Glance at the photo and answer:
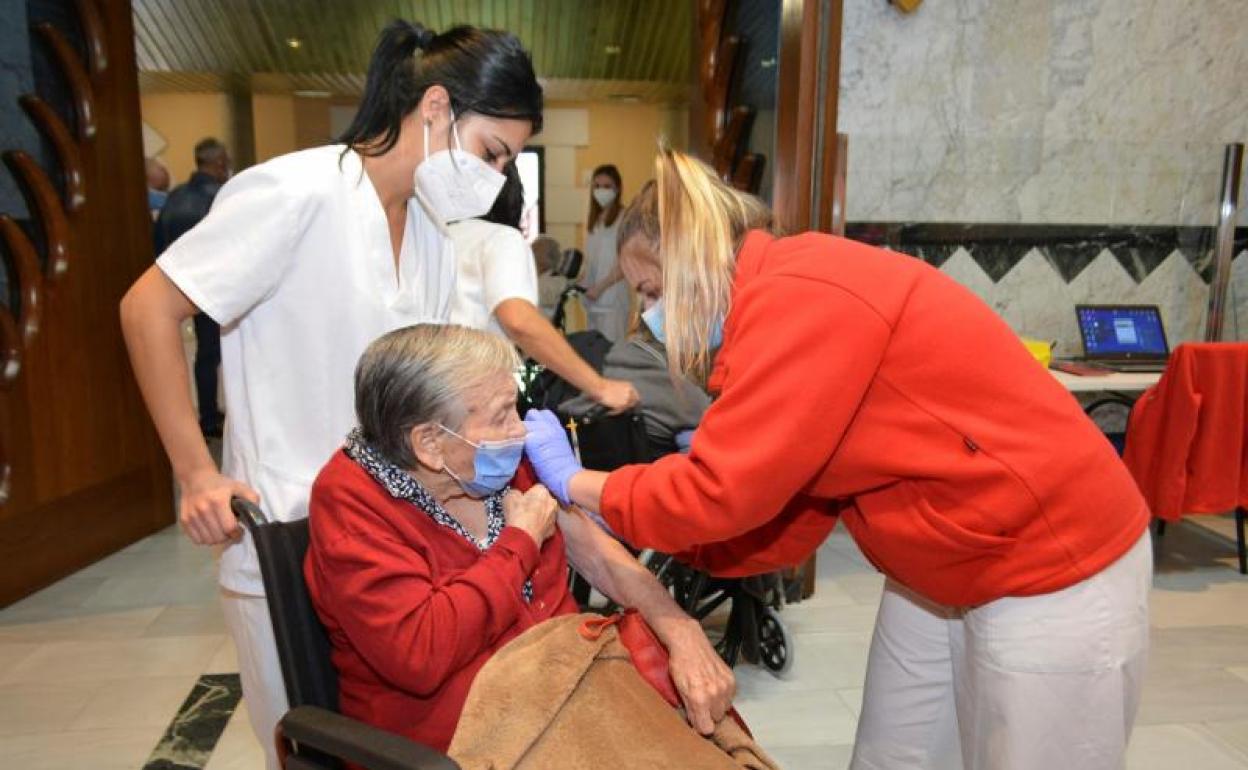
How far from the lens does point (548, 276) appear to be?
16.9 feet

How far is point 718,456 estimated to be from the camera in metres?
1.10

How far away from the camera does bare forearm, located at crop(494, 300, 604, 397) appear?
231 cm

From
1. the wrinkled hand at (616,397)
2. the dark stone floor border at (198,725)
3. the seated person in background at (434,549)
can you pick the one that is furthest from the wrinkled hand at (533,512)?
the dark stone floor border at (198,725)

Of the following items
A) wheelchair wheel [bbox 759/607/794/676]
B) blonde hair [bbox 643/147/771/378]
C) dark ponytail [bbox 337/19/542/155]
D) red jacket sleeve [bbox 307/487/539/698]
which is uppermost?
dark ponytail [bbox 337/19/542/155]

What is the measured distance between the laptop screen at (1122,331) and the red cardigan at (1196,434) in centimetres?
59


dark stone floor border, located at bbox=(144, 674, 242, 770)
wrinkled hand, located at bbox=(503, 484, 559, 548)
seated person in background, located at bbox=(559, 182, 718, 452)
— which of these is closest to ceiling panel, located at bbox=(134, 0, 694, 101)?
seated person in background, located at bbox=(559, 182, 718, 452)

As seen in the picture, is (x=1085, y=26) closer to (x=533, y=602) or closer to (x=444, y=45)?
(x=444, y=45)

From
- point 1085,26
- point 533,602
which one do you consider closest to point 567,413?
point 533,602

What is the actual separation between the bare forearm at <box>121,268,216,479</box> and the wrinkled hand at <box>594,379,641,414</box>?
118 cm

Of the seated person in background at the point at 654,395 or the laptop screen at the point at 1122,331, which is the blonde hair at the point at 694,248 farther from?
the laptop screen at the point at 1122,331

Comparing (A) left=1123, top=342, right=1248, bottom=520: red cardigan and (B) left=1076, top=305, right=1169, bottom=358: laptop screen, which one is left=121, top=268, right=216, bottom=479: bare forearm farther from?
(B) left=1076, top=305, right=1169, bottom=358: laptop screen

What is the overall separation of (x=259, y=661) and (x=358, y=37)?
8074 mm

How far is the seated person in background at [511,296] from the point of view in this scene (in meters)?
2.31

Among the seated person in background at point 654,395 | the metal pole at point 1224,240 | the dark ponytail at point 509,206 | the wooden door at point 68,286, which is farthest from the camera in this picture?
the metal pole at point 1224,240
